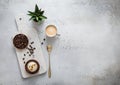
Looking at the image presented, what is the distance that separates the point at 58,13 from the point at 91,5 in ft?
1.47

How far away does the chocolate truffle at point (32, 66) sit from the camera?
3451 millimetres

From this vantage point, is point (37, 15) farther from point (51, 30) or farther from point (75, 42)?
point (75, 42)

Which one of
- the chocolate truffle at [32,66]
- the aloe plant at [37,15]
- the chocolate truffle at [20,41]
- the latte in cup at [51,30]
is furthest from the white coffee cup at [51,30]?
the chocolate truffle at [32,66]

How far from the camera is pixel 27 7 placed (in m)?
3.53

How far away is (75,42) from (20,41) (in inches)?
27.9

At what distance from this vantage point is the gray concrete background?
3504 millimetres

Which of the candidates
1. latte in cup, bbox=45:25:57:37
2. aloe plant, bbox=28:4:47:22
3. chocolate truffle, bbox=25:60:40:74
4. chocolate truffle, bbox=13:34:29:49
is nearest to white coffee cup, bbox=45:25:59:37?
latte in cup, bbox=45:25:57:37

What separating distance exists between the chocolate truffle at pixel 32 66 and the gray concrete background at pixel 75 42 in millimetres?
131

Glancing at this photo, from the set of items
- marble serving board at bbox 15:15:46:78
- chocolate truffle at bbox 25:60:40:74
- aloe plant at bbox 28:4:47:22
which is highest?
aloe plant at bbox 28:4:47:22

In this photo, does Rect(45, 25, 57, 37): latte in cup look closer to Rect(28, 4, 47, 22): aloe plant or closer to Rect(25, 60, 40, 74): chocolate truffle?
Rect(28, 4, 47, 22): aloe plant

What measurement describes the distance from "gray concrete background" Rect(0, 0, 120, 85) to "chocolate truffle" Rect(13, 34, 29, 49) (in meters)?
0.08

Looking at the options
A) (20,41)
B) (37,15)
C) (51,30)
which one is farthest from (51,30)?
(20,41)

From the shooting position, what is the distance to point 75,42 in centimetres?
361

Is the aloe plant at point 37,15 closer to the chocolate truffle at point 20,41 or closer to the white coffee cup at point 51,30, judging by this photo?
the white coffee cup at point 51,30
